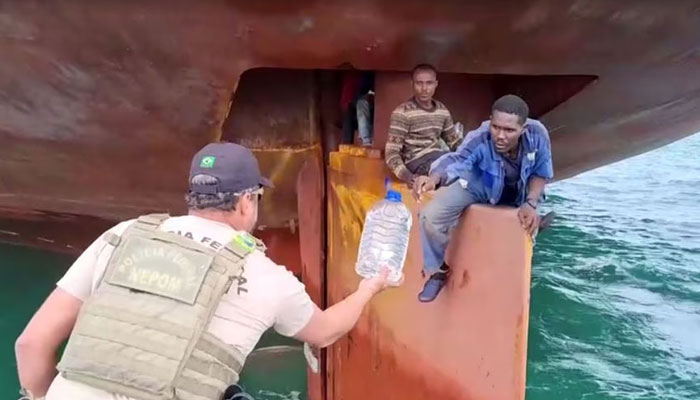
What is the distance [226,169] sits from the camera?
2.27 m

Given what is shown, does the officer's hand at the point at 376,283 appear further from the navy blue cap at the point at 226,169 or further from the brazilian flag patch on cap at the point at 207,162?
the brazilian flag patch on cap at the point at 207,162

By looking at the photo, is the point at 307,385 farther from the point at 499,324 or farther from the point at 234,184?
the point at 234,184

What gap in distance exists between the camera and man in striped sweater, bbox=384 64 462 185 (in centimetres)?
422

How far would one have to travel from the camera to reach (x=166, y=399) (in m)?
2.07

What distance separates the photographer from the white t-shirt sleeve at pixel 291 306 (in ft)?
7.34

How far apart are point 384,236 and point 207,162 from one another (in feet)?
7.23

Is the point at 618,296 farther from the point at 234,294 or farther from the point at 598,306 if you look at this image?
the point at 234,294

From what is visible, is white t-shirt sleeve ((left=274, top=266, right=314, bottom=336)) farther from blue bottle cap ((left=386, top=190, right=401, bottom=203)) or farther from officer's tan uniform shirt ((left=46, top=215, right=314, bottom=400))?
blue bottle cap ((left=386, top=190, right=401, bottom=203))

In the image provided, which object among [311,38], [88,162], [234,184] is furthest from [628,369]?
[234,184]

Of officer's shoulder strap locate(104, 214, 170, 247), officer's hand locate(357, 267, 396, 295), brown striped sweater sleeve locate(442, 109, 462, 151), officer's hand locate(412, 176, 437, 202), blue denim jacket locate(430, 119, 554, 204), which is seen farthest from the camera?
brown striped sweater sleeve locate(442, 109, 462, 151)

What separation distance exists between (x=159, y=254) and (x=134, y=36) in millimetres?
2171

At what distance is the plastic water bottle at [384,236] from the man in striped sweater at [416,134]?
0.18 meters

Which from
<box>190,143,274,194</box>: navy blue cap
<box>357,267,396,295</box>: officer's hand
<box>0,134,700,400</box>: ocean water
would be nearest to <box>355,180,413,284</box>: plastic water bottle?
<box>357,267,396,295</box>: officer's hand

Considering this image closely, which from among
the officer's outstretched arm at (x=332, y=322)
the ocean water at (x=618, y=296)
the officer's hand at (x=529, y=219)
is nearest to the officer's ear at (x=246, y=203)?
the officer's outstretched arm at (x=332, y=322)
